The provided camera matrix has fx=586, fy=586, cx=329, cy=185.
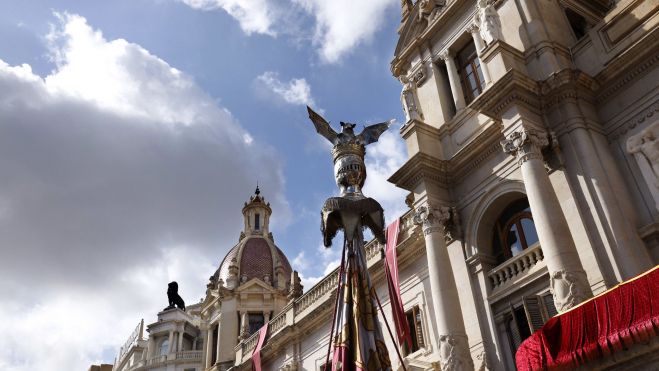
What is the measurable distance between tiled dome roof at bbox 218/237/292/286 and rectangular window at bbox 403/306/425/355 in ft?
68.5

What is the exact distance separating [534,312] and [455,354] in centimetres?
203

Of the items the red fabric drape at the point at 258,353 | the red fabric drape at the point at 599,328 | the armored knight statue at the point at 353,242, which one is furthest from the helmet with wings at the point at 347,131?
the red fabric drape at the point at 258,353

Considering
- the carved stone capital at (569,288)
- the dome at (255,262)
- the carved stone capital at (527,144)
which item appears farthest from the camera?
the dome at (255,262)

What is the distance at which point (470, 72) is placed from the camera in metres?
18.8

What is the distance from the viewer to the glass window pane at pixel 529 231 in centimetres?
1470

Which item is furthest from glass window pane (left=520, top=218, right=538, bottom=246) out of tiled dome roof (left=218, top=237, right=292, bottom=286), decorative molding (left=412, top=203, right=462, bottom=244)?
tiled dome roof (left=218, top=237, right=292, bottom=286)

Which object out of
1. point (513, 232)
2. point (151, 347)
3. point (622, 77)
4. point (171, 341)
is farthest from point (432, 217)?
point (151, 347)

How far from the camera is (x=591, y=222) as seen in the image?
40.5 feet

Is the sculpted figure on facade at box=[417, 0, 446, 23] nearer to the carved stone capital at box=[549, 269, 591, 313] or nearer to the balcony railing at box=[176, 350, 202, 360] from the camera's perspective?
the carved stone capital at box=[549, 269, 591, 313]

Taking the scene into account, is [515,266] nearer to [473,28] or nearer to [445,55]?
[473,28]

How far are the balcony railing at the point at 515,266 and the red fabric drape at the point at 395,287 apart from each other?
8.34 feet

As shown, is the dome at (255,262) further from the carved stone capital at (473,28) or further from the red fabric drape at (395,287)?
the carved stone capital at (473,28)

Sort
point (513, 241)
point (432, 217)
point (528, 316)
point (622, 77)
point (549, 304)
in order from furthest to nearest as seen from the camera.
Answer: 1. point (432, 217)
2. point (513, 241)
3. point (622, 77)
4. point (549, 304)
5. point (528, 316)

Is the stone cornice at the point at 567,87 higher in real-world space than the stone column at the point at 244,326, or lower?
lower
